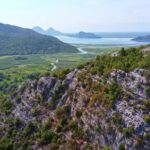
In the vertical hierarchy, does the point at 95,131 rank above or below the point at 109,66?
below

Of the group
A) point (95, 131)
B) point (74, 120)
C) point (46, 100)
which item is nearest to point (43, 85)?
point (46, 100)

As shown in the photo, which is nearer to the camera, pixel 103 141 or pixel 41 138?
pixel 103 141

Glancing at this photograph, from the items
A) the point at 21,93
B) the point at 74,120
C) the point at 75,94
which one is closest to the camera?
the point at 74,120

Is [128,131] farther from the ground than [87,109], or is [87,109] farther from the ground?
[128,131]

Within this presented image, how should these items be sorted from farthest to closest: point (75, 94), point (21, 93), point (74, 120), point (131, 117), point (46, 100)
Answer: point (21, 93) → point (46, 100) → point (75, 94) → point (74, 120) → point (131, 117)

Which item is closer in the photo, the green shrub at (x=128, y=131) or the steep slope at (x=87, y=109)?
the green shrub at (x=128, y=131)

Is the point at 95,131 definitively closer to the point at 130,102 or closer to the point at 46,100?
the point at 130,102

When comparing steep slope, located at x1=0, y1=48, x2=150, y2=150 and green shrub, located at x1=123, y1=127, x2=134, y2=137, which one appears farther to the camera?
steep slope, located at x1=0, y1=48, x2=150, y2=150

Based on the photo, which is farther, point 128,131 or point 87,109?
point 87,109
